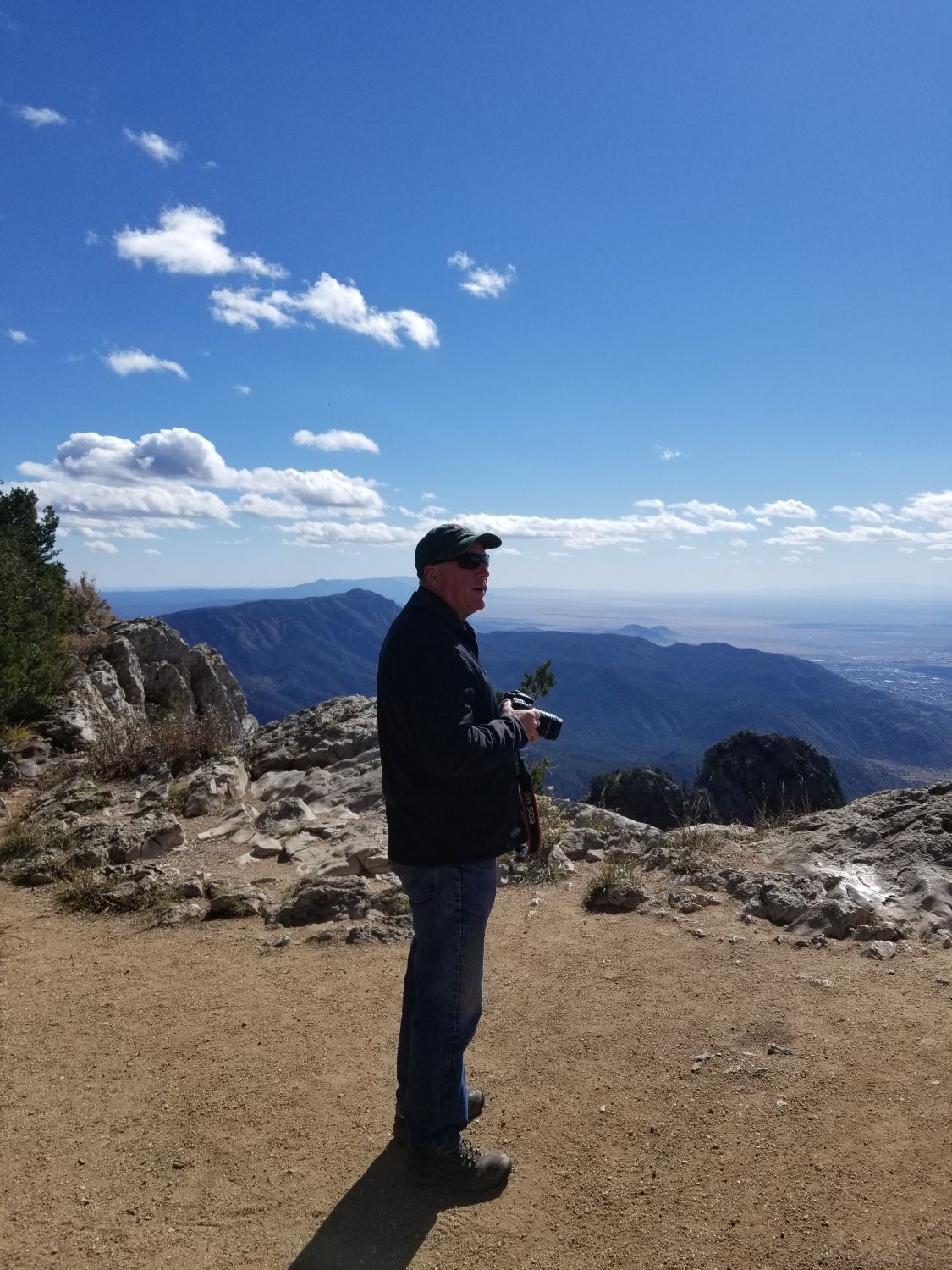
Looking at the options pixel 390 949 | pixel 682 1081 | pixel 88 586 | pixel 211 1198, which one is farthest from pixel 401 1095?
pixel 88 586

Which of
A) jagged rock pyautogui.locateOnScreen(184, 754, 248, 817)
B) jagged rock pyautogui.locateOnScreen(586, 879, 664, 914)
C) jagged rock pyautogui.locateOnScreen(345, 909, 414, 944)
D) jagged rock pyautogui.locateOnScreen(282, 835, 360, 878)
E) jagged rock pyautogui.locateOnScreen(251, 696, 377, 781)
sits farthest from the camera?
jagged rock pyautogui.locateOnScreen(251, 696, 377, 781)

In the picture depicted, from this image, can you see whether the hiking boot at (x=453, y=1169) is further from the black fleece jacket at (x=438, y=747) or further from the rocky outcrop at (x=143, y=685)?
the rocky outcrop at (x=143, y=685)

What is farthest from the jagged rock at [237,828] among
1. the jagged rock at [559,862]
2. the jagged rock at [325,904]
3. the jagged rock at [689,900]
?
the jagged rock at [689,900]

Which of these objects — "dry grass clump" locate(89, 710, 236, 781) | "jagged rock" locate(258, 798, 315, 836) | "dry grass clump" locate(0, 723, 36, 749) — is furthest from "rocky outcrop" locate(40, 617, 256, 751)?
"jagged rock" locate(258, 798, 315, 836)

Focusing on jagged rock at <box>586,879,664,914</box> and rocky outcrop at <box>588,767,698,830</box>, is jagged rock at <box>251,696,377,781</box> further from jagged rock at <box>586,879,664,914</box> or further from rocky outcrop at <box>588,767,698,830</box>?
rocky outcrop at <box>588,767,698,830</box>

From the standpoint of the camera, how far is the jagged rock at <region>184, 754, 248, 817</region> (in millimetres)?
9672

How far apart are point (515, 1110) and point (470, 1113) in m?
0.28

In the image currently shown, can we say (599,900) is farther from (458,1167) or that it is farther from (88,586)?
(88,586)

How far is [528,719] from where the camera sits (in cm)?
322

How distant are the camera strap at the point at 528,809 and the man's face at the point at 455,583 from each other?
0.73 metres

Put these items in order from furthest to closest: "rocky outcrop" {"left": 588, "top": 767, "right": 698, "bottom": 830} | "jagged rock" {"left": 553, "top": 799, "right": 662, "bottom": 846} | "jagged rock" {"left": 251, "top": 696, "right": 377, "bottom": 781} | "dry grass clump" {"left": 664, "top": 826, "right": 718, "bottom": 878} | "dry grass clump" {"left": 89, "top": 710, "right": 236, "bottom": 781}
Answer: "rocky outcrop" {"left": 588, "top": 767, "right": 698, "bottom": 830} → "jagged rock" {"left": 251, "top": 696, "right": 377, "bottom": 781} → "dry grass clump" {"left": 89, "top": 710, "right": 236, "bottom": 781} → "jagged rock" {"left": 553, "top": 799, "right": 662, "bottom": 846} → "dry grass clump" {"left": 664, "top": 826, "right": 718, "bottom": 878}

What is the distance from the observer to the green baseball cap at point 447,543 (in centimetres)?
313

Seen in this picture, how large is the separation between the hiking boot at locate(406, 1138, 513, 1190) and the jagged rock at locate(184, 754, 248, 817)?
726cm

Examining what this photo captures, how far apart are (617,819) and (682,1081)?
17.3 ft
